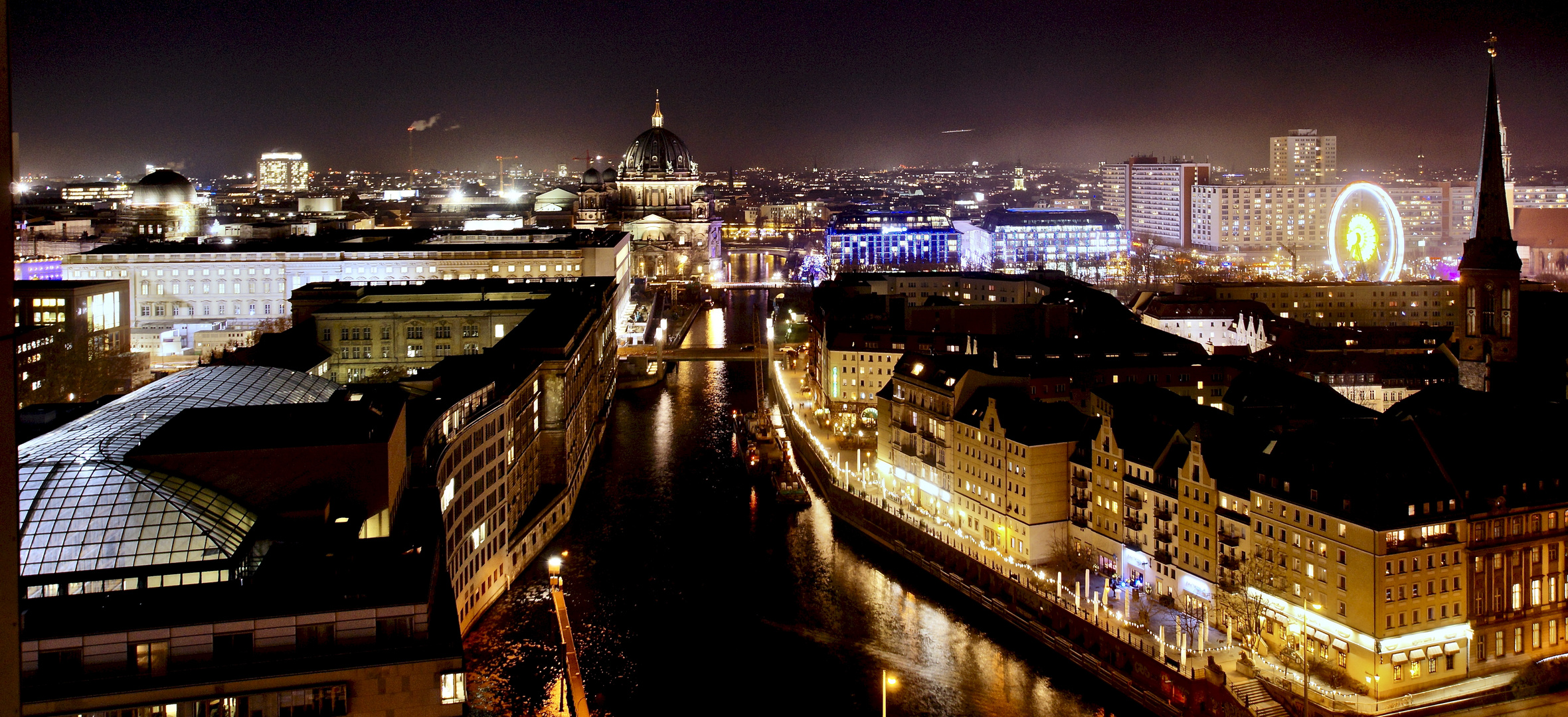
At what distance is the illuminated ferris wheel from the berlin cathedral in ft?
78.4

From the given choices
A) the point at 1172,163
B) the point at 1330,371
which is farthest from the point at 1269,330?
the point at 1172,163

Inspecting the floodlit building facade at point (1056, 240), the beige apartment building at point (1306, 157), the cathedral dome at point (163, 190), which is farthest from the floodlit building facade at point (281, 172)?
the beige apartment building at point (1306, 157)

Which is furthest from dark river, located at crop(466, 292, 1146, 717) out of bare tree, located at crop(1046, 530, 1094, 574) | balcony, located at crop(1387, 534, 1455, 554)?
balcony, located at crop(1387, 534, 1455, 554)

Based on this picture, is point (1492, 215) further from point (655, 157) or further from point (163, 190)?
point (163, 190)

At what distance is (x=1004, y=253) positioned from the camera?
2243 inches

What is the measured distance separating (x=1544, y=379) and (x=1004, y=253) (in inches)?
1530

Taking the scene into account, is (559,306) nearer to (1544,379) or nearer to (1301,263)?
(1544,379)

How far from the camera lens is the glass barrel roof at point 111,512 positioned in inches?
337

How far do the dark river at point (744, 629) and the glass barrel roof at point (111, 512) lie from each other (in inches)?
132

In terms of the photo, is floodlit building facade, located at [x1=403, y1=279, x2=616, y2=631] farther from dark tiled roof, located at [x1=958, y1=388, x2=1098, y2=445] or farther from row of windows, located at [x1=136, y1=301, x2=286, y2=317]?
row of windows, located at [x1=136, y1=301, x2=286, y2=317]

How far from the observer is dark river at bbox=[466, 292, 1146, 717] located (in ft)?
39.9

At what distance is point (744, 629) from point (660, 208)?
40.9m

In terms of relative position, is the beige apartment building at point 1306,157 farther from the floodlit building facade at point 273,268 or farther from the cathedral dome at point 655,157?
the floodlit building facade at point 273,268

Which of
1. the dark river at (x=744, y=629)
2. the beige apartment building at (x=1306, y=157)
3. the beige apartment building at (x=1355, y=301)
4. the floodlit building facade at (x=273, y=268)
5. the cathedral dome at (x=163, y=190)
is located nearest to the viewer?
Result: the dark river at (x=744, y=629)
